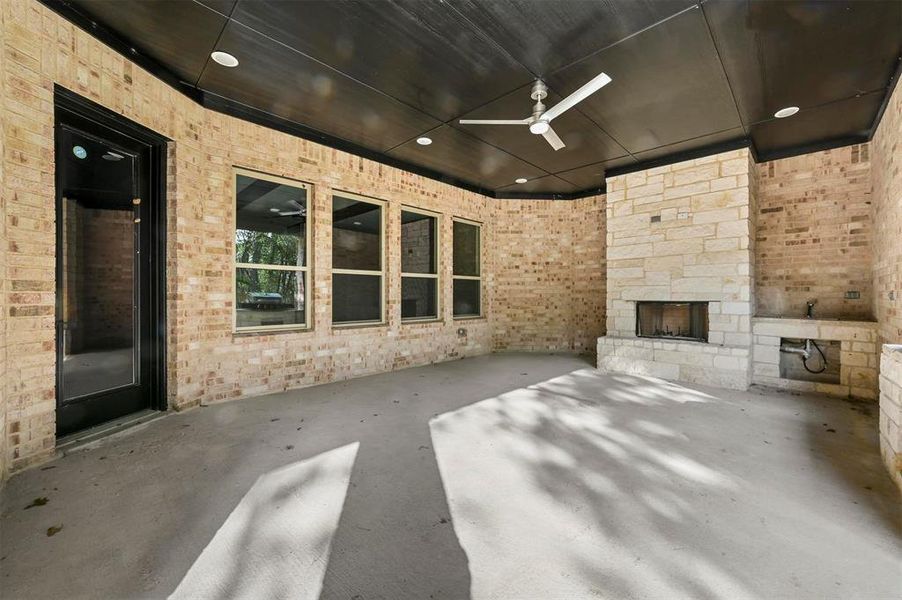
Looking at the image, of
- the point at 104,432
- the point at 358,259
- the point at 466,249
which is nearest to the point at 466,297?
the point at 466,249

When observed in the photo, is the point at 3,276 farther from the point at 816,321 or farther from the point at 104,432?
the point at 816,321

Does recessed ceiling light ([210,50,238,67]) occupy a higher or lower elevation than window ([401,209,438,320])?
higher

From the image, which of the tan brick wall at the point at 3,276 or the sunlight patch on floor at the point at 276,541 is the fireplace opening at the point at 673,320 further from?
the tan brick wall at the point at 3,276

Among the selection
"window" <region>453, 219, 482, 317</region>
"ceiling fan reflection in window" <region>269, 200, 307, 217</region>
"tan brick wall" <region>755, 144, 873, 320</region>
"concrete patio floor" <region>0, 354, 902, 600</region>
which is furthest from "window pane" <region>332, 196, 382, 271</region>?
"tan brick wall" <region>755, 144, 873, 320</region>

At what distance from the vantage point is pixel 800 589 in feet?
4.57

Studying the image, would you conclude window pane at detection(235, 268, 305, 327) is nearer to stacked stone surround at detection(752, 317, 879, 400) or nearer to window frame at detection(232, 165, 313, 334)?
window frame at detection(232, 165, 313, 334)

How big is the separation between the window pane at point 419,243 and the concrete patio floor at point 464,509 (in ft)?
10.7

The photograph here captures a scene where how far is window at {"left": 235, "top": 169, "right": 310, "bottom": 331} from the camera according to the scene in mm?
4055

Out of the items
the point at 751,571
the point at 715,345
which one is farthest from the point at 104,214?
the point at 715,345

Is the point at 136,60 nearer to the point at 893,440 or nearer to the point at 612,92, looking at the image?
the point at 612,92

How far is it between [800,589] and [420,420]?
8.22 feet

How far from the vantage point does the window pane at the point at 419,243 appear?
6.05 meters

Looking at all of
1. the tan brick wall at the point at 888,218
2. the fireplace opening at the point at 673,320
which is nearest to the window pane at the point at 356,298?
the fireplace opening at the point at 673,320

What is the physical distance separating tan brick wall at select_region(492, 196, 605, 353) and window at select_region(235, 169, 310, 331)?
3791mm
